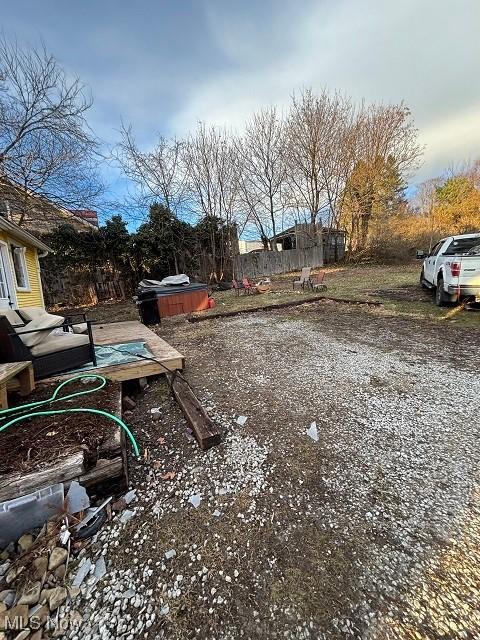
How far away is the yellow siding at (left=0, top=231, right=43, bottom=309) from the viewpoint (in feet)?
25.6

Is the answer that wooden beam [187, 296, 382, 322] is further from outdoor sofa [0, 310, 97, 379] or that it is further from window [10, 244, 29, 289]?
window [10, 244, 29, 289]

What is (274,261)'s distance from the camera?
18750mm

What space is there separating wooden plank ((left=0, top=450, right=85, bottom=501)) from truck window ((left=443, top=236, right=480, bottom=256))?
7940mm

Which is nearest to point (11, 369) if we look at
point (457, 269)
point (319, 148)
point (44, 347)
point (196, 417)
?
point (44, 347)

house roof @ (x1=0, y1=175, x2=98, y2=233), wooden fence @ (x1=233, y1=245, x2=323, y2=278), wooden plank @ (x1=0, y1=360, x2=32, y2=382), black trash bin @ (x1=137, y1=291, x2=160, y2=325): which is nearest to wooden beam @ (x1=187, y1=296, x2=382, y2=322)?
black trash bin @ (x1=137, y1=291, x2=160, y2=325)

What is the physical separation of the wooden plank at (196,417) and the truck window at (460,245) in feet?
22.6

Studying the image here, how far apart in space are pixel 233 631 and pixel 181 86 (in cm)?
1342

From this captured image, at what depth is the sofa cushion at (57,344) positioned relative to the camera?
9.48 feet

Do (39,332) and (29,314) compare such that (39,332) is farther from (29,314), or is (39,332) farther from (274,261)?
(274,261)

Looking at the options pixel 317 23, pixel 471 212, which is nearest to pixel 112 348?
pixel 317 23

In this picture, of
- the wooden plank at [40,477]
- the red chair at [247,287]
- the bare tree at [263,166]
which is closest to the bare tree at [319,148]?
the bare tree at [263,166]

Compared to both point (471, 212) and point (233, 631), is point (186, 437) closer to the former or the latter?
point (233, 631)

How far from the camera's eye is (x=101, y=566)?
1374mm

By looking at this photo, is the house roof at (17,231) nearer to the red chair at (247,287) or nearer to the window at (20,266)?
the window at (20,266)
